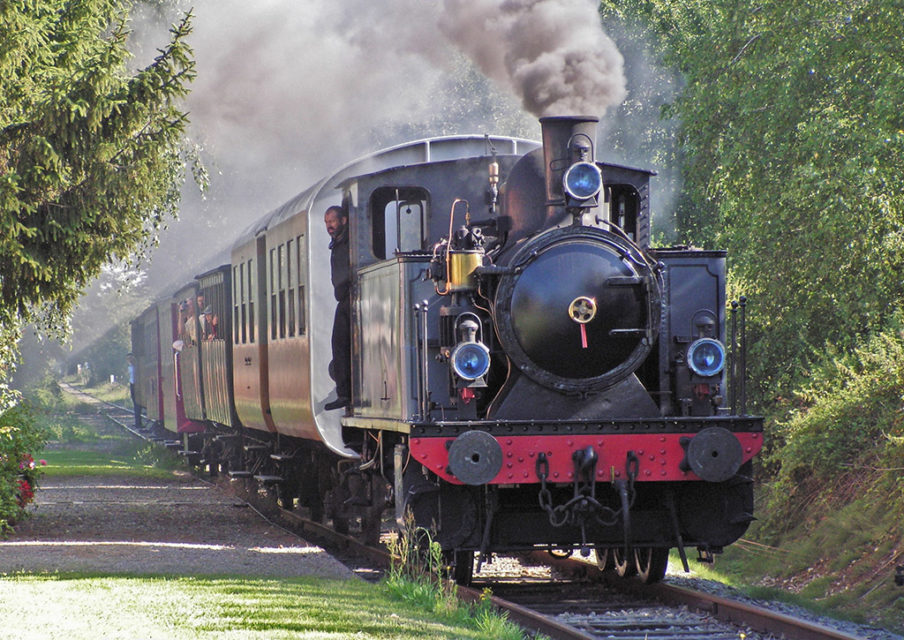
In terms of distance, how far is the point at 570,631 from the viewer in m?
7.26

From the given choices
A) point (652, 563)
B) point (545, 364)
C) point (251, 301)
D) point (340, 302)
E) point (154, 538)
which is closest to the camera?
point (545, 364)

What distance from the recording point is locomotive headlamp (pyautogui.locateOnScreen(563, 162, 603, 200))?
8.68 meters

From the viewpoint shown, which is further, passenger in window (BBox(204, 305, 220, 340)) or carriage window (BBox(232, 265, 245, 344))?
passenger in window (BBox(204, 305, 220, 340))

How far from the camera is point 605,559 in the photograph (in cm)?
1030

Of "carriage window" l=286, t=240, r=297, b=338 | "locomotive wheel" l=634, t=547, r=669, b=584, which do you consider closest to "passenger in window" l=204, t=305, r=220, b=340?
"carriage window" l=286, t=240, r=297, b=338

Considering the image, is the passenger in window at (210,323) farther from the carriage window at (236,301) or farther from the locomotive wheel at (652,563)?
the locomotive wheel at (652,563)

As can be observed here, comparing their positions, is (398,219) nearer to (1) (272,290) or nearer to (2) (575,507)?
(2) (575,507)

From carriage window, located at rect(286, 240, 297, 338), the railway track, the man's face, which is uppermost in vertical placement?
the man's face

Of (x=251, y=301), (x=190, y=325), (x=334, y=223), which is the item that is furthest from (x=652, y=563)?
(x=190, y=325)

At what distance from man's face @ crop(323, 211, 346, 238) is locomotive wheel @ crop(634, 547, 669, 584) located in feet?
11.4

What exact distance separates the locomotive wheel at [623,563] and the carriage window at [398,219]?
2.74m

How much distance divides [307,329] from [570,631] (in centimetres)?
534

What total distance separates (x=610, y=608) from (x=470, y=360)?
1922mm

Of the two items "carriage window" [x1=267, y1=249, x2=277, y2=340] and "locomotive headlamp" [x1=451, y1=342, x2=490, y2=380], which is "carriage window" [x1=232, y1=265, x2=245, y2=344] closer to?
"carriage window" [x1=267, y1=249, x2=277, y2=340]
